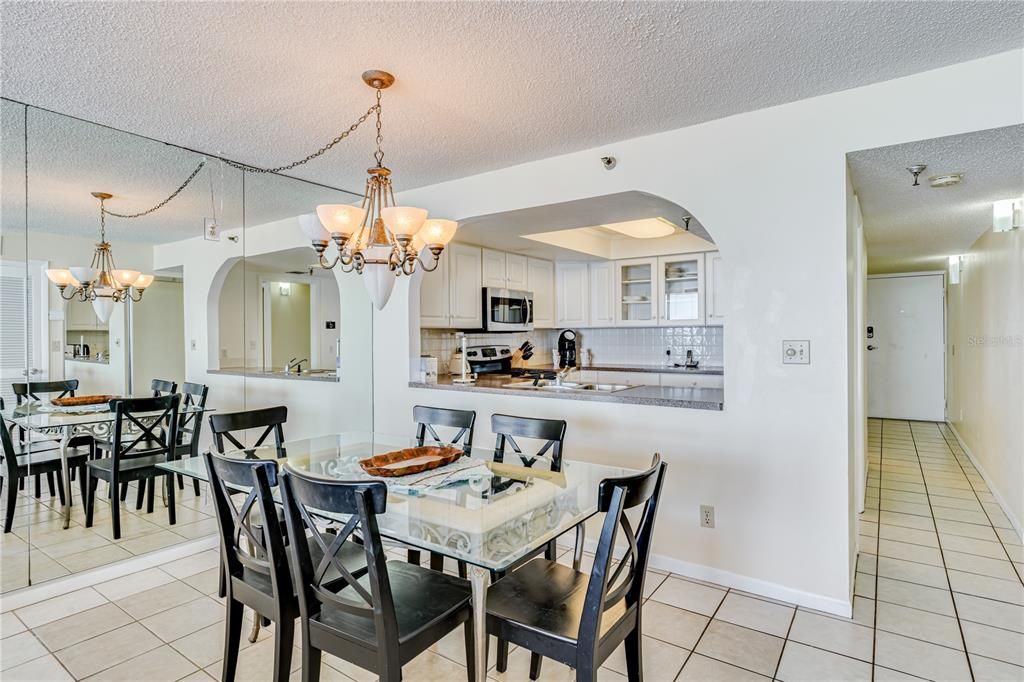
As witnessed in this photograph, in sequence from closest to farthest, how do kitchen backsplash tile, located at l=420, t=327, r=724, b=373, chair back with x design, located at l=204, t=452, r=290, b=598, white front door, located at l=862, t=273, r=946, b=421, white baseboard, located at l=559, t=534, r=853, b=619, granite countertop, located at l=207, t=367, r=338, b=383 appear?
chair back with x design, located at l=204, t=452, r=290, b=598 < white baseboard, located at l=559, t=534, r=853, b=619 < granite countertop, located at l=207, t=367, r=338, b=383 < kitchen backsplash tile, located at l=420, t=327, r=724, b=373 < white front door, located at l=862, t=273, r=946, b=421

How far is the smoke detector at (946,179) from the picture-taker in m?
2.70

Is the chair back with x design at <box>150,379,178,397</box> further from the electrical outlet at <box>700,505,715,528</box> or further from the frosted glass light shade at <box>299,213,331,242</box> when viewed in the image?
the electrical outlet at <box>700,505,715,528</box>

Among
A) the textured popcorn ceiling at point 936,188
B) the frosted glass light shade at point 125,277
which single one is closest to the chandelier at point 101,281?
the frosted glass light shade at point 125,277

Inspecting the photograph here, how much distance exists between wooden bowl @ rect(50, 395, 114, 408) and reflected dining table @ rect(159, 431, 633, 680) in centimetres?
98

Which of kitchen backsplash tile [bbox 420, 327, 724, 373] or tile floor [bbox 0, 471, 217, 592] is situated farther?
kitchen backsplash tile [bbox 420, 327, 724, 373]

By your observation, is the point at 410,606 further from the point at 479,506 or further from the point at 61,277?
the point at 61,277

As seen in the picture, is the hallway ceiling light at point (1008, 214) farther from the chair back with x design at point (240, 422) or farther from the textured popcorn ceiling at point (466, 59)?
the chair back with x design at point (240, 422)

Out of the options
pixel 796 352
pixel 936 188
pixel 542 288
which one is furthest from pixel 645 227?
pixel 796 352

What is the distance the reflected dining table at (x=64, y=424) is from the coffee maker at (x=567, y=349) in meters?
4.16

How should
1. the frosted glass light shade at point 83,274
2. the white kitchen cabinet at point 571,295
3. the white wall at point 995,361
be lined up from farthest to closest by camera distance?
the white kitchen cabinet at point 571,295 → the white wall at point 995,361 → the frosted glass light shade at point 83,274

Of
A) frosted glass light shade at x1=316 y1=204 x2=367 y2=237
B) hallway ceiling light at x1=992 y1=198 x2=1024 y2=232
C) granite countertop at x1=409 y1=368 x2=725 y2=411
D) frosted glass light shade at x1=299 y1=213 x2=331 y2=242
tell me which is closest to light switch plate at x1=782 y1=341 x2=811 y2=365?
granite countertop at x1=409 y1=368 x2=725 y2=411

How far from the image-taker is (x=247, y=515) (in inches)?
69.9

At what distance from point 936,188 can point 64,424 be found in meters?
4.75

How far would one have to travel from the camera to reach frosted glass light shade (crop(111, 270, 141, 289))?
9.99 ft
